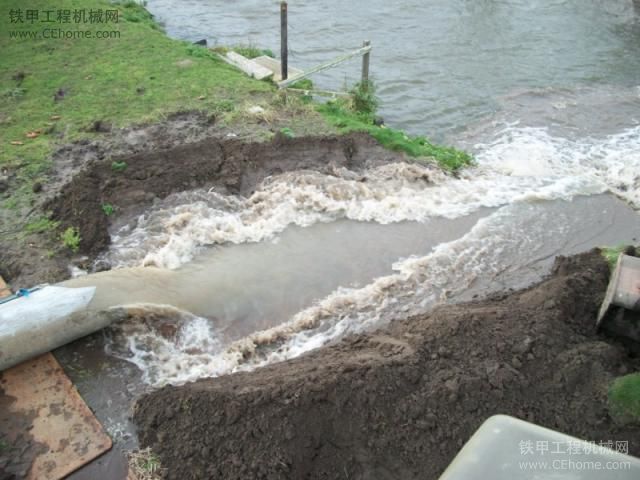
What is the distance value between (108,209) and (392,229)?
465 cm

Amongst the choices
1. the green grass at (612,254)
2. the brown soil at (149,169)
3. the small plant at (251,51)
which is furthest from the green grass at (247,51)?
the green grass at (612,254)

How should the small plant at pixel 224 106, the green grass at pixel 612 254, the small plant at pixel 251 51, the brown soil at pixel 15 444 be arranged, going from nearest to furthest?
the brown soil at pixel 15 444 < the green grass at pixel 612 254 < the small plant at pixel 224 106 < the small plant at pixel 251 51

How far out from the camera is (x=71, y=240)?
24.1 feet

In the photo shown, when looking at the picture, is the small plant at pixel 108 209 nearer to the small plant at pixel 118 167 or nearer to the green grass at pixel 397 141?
the small plant at pixel 118 167

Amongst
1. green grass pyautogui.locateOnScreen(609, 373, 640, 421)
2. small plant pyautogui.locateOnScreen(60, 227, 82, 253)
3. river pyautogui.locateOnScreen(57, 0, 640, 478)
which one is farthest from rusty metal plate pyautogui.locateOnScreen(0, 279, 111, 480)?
green grass pyautogui.locateOnScreen(609, 373, 640, 421)

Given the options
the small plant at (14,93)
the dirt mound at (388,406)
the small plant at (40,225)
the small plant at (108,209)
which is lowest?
the dirt mound at (388,406)

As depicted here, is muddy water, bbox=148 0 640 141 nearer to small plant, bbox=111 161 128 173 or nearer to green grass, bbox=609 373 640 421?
small plant, bbox=111 161 128 173

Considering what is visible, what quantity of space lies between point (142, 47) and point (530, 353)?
1217 centimetres

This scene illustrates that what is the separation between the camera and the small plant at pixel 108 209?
8000 mm

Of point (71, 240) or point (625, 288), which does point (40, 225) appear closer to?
point (71, 240)

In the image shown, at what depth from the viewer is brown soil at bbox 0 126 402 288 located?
7.41 m

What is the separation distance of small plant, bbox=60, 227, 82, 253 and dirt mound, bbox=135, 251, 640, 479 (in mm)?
3131

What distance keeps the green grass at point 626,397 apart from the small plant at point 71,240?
691 centimetres

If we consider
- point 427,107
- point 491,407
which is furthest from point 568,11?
point 491,407
